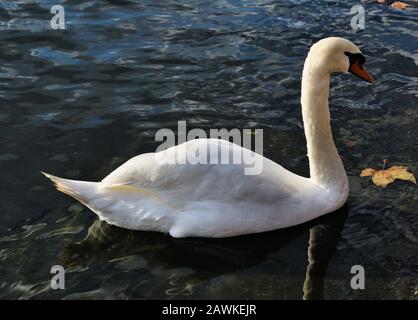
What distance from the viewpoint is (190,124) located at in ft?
27.1

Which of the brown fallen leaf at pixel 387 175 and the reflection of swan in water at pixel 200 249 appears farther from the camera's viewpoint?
the brown fallen leaf at pixel 387 175

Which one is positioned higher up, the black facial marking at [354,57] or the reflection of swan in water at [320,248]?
the black facial marking at [354,57]

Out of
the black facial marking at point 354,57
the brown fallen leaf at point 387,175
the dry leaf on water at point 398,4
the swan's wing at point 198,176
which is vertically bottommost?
the brown fallen leaf at point 387,175

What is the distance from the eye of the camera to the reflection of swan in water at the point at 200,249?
19.7ft

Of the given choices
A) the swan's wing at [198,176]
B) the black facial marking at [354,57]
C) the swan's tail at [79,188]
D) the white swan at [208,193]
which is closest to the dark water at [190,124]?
the white swan at [208,193]

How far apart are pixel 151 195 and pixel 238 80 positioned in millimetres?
3466

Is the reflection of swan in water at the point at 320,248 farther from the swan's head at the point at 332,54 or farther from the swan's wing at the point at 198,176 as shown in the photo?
the swan's head at the point at 332,54

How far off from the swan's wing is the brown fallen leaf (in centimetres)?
141

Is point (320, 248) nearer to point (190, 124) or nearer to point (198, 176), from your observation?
point (198, 176)

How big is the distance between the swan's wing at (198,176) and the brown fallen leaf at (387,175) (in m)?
1.41

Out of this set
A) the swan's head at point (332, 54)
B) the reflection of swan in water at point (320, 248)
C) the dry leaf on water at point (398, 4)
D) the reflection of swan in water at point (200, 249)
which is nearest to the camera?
the reflection of swan in water at point (320, 248)

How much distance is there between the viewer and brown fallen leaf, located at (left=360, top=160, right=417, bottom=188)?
716cm

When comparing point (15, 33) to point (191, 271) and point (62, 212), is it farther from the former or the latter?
point (191, 271)

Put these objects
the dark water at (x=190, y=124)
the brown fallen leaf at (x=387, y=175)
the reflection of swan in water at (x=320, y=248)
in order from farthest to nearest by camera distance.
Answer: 1. the brown fallen leaf at (x=387, y=175)
2. the dark water at (x=190, y=124)
3. the reflection of swan in water at (x=320, y=248)
